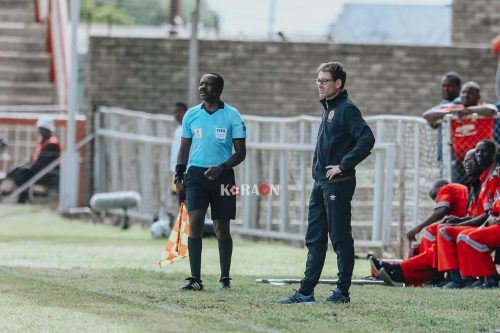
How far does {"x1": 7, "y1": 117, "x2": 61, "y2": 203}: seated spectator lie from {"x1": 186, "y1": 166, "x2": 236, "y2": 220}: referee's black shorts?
11773 mm

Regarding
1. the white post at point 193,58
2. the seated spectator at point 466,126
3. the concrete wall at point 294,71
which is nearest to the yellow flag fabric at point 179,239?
the seated spectator at point 466,126

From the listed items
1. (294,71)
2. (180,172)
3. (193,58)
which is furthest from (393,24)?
(180,172)

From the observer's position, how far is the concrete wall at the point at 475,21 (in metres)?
28.9

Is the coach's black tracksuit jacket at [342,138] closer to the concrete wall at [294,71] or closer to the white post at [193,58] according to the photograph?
the white post at [193,58]

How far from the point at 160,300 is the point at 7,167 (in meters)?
14.6

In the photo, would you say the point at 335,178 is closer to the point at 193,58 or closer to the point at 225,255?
the point at 225,255

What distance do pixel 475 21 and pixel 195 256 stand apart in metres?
17.2

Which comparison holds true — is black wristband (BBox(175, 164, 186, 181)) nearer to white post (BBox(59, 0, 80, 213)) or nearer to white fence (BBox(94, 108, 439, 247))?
white fence (BBox(94, 108, 439, 247))

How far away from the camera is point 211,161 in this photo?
13.0 metres

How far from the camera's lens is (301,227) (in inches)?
792

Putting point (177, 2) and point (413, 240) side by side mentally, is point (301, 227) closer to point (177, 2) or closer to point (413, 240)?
point (413, 240)

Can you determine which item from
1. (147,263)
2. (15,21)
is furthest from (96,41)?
(147,263)

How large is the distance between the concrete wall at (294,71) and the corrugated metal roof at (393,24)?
560 cm

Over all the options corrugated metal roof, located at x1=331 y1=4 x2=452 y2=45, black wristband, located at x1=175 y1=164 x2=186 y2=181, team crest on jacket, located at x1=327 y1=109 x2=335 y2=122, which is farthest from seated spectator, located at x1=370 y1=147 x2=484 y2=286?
corrugated metal roof, located at x1=331 y1=4 x2=452 y2=45
